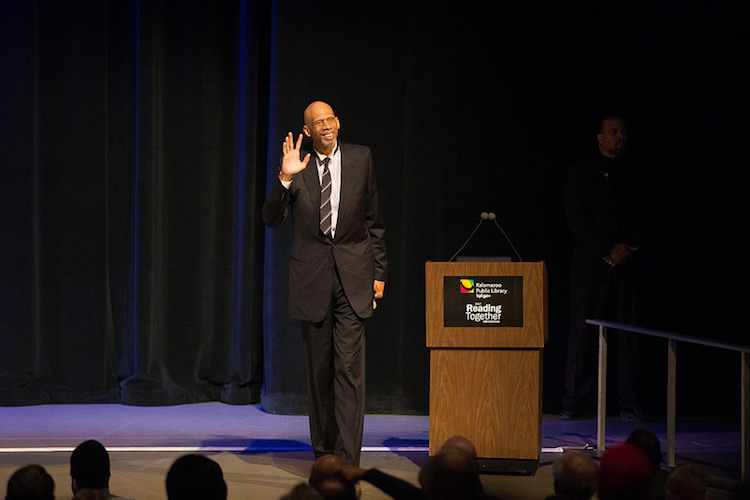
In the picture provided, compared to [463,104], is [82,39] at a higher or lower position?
higher

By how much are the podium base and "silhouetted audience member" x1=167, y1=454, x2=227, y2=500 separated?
2354mm

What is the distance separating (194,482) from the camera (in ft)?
7.09

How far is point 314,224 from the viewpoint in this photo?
4.35 m

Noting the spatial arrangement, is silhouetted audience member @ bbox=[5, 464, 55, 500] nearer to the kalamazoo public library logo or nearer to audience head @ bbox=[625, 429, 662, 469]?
audience head @ bbox=[625, 429, 662, 469]

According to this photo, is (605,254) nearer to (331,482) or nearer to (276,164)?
(276,164)

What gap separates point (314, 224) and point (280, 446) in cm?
133

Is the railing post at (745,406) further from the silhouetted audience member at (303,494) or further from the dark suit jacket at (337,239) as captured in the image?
the silhouetted audience member at (303,494)

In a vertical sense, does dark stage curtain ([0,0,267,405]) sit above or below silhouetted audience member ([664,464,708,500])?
above

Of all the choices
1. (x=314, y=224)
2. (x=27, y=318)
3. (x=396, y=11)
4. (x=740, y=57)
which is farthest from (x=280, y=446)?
(x=740, y=57)

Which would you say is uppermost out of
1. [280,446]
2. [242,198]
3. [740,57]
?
[740,57]

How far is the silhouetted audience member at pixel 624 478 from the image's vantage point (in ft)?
6.97

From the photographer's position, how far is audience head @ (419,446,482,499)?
86.8 inches

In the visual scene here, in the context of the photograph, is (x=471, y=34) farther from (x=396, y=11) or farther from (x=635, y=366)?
(x=635, y=366)

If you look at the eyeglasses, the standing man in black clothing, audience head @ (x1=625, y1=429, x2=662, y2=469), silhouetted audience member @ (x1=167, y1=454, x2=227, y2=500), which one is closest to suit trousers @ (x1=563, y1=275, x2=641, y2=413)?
the standing man in black clothing
